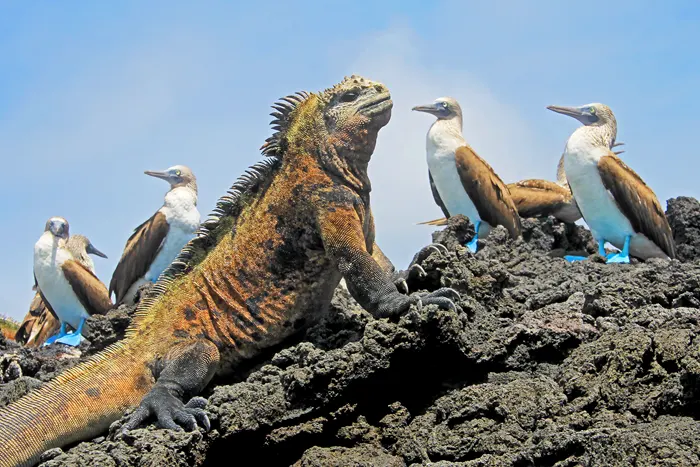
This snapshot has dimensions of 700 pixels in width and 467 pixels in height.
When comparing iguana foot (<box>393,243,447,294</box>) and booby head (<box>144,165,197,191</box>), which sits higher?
booby head (<box>144,165,197,191</box>)

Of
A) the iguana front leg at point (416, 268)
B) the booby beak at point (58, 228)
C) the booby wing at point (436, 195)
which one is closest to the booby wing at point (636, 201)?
the booby wing at point (436, 195)

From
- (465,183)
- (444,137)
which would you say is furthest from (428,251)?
(444,137)

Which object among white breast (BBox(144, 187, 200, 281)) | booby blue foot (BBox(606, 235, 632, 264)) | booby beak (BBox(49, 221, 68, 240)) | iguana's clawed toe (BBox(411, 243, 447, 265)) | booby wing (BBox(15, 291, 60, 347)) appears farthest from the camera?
booby wing (BBox(15, 291, 60, 347))

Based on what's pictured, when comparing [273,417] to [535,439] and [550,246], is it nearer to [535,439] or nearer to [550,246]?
[535,439]

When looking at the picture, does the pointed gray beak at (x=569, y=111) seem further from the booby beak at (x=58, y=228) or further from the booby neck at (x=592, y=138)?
the booby beak at (x=58, y=228)

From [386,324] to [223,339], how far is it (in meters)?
1.32

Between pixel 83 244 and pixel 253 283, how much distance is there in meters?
11.6

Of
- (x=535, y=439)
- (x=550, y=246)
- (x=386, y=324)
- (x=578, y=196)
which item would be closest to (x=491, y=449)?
(x=535, y=439)

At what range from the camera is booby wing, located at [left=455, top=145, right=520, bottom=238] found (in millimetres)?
12688

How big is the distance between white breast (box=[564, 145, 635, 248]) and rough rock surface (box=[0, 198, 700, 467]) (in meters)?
5.64

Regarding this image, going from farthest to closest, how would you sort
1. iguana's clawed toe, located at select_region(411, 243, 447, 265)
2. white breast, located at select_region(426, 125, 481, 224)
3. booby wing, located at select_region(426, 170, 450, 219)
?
booby wing, located at select_region(426, 170, 450, 219) < white breast, located at select_region(426, 125, 481, 224) < iguana's clawed toe, located at select_region(411, 243, 447, 265)

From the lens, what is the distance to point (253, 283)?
6.68m

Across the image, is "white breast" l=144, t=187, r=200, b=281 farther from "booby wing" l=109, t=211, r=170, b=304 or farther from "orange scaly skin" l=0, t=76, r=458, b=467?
"orange scaly skin" l=0, t=76, r=458, b=467

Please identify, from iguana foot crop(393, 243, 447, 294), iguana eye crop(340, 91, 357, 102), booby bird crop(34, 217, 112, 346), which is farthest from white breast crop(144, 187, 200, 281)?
iguana foot crop(393, 243, 447, 294)
